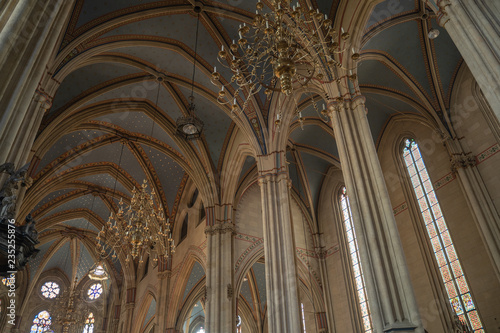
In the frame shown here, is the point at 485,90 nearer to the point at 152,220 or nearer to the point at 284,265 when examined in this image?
the point at 284,265

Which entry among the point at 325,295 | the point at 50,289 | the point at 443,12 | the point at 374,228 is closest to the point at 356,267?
the point at 325,295

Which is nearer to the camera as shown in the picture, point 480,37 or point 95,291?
point 480,37

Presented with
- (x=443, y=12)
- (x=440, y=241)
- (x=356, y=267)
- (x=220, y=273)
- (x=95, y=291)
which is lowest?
(x=220, y=273)

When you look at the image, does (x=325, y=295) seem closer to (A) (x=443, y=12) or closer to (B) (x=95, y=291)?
(A) (x=443, y=12)

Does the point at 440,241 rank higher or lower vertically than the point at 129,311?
lower

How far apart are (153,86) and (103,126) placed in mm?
3098

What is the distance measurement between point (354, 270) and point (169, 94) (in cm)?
926

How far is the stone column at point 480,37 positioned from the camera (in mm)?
5141

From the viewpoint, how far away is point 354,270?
1424 centimetres

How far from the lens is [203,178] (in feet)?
48.4

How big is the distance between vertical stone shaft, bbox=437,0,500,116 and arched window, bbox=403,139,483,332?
728 cm

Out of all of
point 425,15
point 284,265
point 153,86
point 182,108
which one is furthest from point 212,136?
point 425,15

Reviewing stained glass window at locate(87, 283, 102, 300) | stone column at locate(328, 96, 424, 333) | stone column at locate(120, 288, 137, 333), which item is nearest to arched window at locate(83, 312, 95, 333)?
stained glass window at locate(87, 283, 102, 300)

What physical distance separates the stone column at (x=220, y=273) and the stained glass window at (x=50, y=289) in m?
16.2
